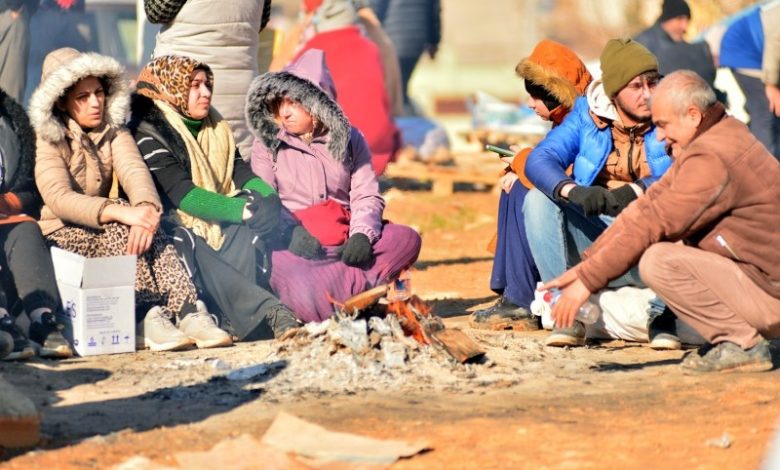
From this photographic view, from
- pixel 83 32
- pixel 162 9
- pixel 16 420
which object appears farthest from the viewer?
pixel 83 32

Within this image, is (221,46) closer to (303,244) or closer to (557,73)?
(303,244)

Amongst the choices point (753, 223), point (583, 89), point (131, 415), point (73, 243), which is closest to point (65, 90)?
point (73, 243)

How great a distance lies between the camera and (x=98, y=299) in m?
7.51

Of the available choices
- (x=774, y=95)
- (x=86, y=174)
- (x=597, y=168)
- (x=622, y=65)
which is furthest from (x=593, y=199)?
(x=774, y=95)

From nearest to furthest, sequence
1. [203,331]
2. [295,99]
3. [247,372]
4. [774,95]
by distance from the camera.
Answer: [247,372] < [203,331] < [295,99] < [774,95]

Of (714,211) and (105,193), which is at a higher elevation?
(714,211)

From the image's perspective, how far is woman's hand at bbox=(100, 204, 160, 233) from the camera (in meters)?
7.79

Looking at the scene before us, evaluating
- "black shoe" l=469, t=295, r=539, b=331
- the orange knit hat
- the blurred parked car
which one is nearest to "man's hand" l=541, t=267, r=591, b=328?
"black shoe" l=469, t=295, r=539, b=331

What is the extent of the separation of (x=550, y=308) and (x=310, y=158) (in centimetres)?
154

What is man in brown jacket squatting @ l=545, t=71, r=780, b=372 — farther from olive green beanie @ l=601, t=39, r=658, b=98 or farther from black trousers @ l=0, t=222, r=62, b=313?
black trousers @ l=0, t=222, r=62, b=313

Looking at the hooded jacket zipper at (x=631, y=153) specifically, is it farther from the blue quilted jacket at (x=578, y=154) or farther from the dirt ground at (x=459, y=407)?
the dirt ground at (x=459, y=407)

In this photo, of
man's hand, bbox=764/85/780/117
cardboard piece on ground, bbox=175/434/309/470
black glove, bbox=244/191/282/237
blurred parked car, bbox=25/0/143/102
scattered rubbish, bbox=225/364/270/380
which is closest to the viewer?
cardboard piece on ground, bbox=175/434/309/470

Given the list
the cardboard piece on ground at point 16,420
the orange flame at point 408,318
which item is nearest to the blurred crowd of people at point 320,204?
the orange flame at point 408,318

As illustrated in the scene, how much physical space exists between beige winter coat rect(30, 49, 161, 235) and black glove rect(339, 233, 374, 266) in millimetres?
1047
